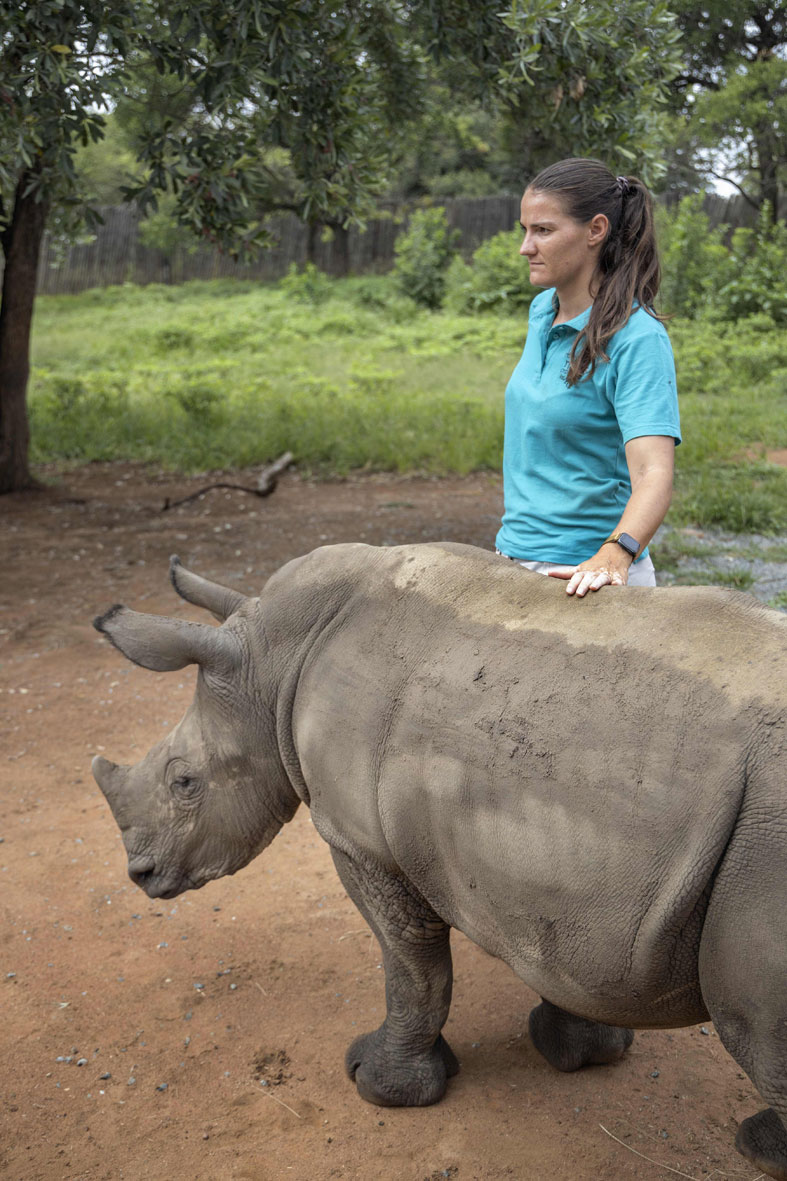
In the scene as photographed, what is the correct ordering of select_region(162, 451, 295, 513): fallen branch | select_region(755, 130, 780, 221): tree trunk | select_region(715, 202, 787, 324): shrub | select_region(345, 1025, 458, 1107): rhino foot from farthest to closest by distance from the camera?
select_region(755, 130, 780, 221): tree trunk < select_region(715, 202, 787, 324): shrub < select_region(162, 451, 295, 513): fallen branch < select_region(345, 1025, 458, 1107): rhino foot

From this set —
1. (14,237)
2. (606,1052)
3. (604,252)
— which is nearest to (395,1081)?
(606,1052)

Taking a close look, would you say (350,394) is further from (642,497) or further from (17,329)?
(642,497)

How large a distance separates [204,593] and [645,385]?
150cm

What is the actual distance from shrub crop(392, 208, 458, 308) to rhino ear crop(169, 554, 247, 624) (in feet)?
62.0

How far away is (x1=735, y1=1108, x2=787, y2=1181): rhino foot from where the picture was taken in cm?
260

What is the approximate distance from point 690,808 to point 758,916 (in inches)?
9.6

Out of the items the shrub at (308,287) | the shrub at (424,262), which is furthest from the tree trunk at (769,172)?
the shrub at (308,287)

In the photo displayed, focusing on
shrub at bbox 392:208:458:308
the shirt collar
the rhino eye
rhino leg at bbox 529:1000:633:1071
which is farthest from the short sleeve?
shrub at bbox 392:208:458:308

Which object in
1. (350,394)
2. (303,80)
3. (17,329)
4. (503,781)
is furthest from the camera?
(350,394)

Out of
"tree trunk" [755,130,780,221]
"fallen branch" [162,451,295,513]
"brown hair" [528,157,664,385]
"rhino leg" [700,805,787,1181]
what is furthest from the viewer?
"tree trunk" [755,130,780,221]

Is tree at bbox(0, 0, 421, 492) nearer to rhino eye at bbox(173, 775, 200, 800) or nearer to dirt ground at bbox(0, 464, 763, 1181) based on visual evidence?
dirt ground at bbox(0, 464, 763, 1181)

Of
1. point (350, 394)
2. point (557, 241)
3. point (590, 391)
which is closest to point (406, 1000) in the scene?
point (590, 391)

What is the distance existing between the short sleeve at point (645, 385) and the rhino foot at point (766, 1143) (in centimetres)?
172

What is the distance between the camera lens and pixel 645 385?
9.39 feet
